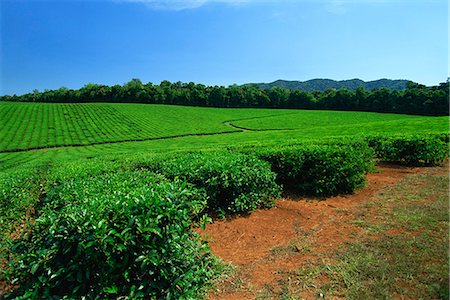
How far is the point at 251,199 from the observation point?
5930 mm

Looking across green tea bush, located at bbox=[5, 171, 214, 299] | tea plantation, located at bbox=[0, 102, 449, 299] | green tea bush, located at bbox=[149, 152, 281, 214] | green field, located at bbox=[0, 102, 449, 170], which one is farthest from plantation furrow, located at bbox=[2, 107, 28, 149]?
green tea bush, located at bbox=[5, 171, 214, 299]

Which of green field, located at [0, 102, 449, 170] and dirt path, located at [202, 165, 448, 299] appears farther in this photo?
green field, located at [0, 102, 449, 170]

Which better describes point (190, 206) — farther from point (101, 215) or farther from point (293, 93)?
point (293, 93)

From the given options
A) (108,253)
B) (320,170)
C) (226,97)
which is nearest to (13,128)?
(320,170)

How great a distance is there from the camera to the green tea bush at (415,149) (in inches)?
381

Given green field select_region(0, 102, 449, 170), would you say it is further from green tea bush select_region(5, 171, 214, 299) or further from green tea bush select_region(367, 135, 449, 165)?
green tea bush select_region(5, 171, 214, 299)

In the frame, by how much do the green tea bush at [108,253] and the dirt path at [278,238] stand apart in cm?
87

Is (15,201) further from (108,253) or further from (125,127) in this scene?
(125,127)

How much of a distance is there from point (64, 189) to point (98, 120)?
56569mm

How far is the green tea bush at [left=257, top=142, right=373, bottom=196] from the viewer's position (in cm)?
693

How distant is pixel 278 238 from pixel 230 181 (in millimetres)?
1601

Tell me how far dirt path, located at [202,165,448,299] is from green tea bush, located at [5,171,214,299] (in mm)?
874

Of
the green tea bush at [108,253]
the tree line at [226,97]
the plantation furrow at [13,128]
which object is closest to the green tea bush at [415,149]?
the green tea bush at [108,253]

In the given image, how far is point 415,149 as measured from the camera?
9.88 metres
